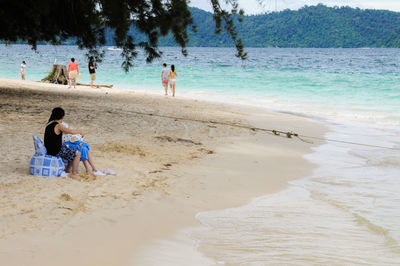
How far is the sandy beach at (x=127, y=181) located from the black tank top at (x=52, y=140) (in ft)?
1.42

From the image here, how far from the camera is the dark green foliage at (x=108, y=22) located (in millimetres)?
9693

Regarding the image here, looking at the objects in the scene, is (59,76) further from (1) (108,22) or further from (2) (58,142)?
(2) (58,142)

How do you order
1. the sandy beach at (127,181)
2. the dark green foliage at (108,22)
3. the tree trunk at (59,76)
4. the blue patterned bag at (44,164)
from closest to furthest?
the sandy beach at (127,181) → the blue patterned bag at (44,164) → the dark green foliage at (108,22) → the tree trunk at (59,76)

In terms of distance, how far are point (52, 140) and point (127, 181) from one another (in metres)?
1.22

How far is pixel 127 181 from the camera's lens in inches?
267

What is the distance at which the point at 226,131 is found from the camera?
40.1ft

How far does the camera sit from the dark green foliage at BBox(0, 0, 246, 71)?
9.69 meters

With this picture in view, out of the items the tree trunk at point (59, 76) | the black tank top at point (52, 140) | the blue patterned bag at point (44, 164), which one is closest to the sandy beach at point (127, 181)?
the blue patterned bag at point (44, 164)

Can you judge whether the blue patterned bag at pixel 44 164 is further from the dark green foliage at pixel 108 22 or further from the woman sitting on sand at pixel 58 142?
the dark green foliage at pixel 108 22

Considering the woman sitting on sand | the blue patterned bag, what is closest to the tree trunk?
the woman sitting on sand

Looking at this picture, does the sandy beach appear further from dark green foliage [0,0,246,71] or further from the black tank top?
dark green foliage [0,0,246,71]

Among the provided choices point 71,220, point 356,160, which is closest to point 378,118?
point 356,160

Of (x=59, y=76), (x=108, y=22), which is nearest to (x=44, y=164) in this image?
(x=108, y=22)

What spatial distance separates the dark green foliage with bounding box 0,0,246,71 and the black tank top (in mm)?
3777
